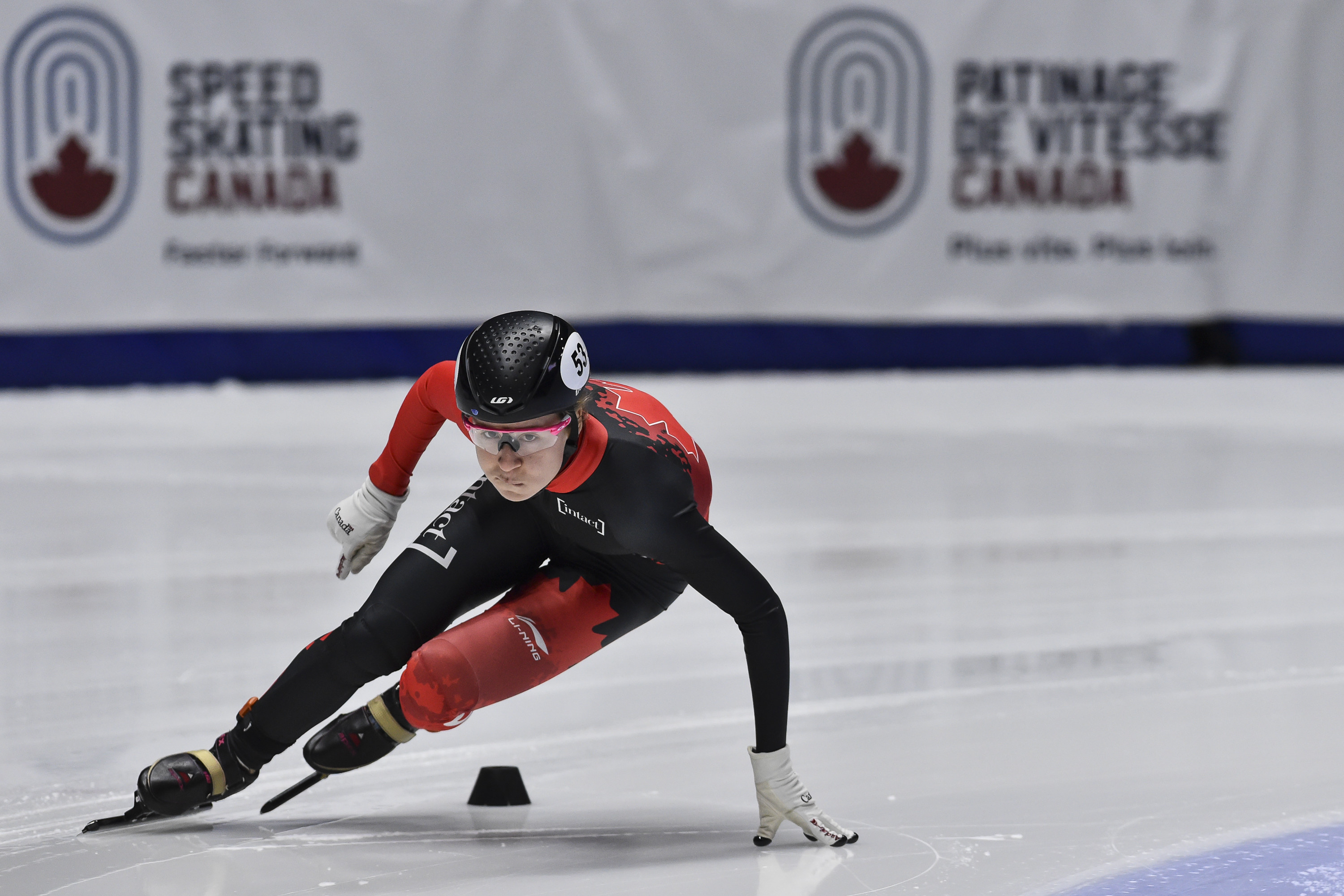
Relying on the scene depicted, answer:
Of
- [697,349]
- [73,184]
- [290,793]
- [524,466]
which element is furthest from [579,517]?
[697,349]

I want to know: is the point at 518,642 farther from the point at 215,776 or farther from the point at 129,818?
the point at 129,818

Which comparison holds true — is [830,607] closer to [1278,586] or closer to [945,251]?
[1278,586]

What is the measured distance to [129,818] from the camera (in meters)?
2.18

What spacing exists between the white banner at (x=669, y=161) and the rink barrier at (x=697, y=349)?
0.41ft

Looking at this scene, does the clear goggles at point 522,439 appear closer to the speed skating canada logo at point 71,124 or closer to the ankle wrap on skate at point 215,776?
the ankle wrap on skate at point 215,776

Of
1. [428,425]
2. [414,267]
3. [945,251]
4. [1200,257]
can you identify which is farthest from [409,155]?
[428,425]

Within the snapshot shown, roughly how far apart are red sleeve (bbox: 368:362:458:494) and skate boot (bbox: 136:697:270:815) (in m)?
0.38

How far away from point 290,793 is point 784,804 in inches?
28.3

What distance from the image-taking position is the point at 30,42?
22.0 ft

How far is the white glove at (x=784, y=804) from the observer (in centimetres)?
210

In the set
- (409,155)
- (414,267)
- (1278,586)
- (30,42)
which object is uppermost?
(30,42)

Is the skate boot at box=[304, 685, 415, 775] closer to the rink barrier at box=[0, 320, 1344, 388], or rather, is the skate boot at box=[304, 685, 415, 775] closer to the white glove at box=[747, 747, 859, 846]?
the white glove at box=[747, 747, 859, 846]

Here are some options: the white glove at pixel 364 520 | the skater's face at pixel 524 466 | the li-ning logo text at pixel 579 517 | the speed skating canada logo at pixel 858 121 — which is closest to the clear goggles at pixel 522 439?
the skater's face at pixel 524 466

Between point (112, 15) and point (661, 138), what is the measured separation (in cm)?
244
